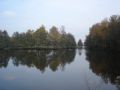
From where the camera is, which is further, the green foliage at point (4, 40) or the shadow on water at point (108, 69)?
the green foliage at point (4, 40)

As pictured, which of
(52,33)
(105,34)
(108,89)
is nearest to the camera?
(108,89)

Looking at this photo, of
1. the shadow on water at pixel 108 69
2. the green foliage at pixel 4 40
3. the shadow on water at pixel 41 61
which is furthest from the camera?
the green foliage at pixel 4 40

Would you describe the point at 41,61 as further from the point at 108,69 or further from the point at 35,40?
the point at 35,40

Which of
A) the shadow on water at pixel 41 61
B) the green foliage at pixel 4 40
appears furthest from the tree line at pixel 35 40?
the shadow on water at pixel 41 61

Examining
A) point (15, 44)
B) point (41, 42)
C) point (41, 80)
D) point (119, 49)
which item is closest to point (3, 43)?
point (15, 44)

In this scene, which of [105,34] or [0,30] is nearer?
[105,34]

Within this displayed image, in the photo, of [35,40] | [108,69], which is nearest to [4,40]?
[35,40]

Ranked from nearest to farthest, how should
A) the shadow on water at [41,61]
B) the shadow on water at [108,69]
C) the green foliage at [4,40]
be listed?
the shadow on water at [108,69] → the shadow on water at [41,61] → the green foliage at [4,40]

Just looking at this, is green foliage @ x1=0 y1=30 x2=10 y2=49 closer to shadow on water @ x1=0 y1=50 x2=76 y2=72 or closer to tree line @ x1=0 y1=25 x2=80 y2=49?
tree line @ x1=0 y1=25 x2=80 y2=49

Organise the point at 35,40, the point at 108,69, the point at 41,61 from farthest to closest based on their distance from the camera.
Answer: the point at 35,40 → the point at 41,61 → the point at 108,69

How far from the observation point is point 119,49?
2387 inches

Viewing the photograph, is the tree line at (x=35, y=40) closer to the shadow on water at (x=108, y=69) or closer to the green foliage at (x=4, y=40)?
the green foliage at (x=4, y=40)

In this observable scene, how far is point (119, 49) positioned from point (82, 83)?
42.8 m

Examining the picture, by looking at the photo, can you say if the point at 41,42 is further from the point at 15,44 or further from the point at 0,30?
the point at 0,30
